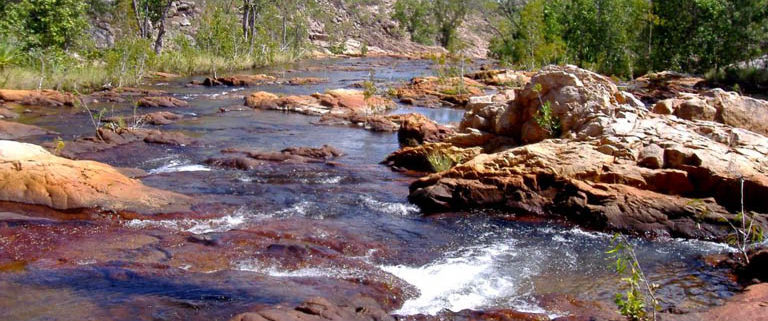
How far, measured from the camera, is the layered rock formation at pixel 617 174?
31.6ft

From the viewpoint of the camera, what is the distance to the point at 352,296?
6516 mm

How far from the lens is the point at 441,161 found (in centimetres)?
1327

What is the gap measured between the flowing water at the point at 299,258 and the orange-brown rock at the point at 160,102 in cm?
1177

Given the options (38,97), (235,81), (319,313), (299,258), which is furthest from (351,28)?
(319,313)

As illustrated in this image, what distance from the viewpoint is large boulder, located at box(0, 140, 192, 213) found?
30.7 feet

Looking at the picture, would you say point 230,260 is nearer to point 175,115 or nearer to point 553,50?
point 175,115

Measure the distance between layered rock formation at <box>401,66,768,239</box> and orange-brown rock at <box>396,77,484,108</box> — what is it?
578 inches

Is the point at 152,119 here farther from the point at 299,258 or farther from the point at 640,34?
the point at 640,34

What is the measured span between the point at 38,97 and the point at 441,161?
1553 cm

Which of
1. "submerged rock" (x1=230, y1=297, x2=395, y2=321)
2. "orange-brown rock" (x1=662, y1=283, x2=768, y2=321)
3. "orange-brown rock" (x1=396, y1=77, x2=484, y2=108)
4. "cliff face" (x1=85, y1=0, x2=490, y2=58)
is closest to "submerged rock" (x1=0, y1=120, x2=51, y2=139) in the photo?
"submerged rock" (x1=230, y1=297, x2=395, y2=321)

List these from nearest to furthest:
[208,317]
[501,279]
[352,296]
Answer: [208,317]
[352,296]
[501,279]

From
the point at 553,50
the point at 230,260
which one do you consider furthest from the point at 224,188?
the point at 553,50

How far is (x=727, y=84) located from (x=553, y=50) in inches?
318

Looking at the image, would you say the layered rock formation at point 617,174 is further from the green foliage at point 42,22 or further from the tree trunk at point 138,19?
the tree trunk at point 138,19
